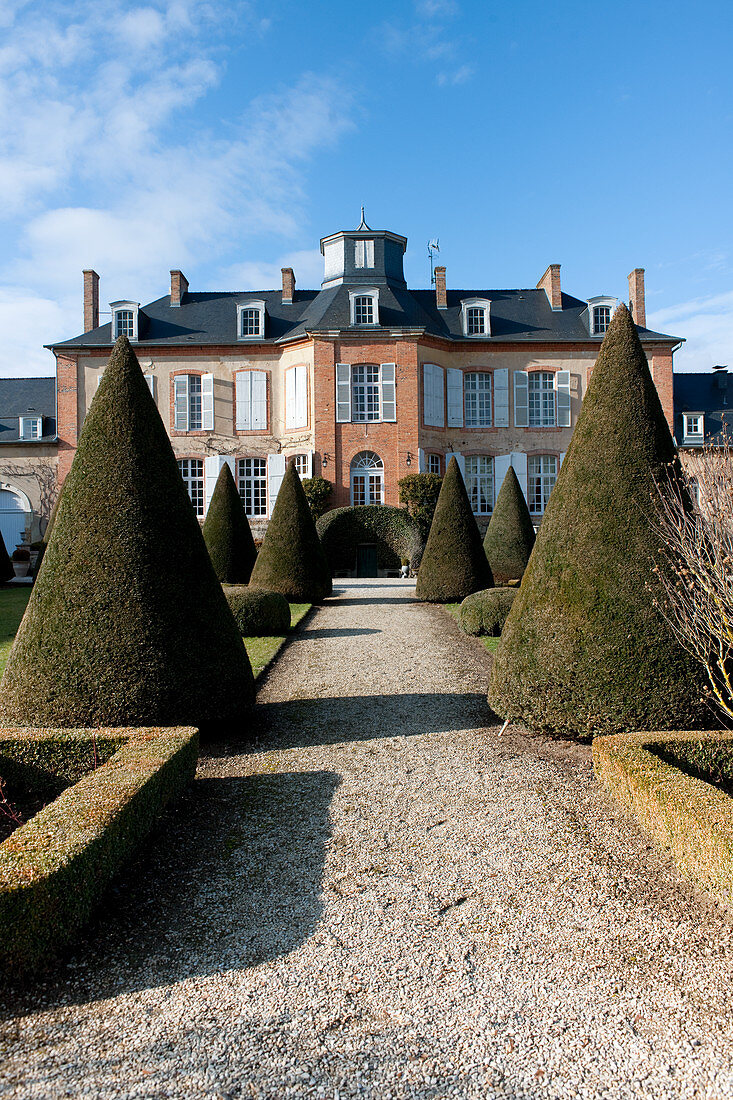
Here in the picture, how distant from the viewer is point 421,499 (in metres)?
23.6

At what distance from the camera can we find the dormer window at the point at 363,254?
27.0m

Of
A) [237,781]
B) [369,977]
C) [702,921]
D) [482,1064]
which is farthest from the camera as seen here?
[237,781]

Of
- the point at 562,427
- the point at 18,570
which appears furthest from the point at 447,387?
the point at 18,570

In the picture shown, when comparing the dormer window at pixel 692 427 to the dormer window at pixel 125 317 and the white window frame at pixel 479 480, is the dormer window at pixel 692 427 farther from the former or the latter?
the dormer window at pixel 125 317

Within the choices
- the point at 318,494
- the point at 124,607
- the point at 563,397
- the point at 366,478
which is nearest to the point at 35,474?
the point at 318,494

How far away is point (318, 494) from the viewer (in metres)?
24.0

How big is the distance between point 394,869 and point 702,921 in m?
1.32

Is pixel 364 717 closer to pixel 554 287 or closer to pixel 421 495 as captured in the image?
pixel 421 495

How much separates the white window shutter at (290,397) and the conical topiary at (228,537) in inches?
427

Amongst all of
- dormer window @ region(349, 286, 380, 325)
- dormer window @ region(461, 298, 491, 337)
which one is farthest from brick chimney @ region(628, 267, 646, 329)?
dormer window @ region(349, 286, 380, 325)

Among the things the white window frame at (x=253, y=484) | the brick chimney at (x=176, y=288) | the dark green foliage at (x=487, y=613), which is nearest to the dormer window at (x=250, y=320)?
the brick chimney at (x=176, y=288)

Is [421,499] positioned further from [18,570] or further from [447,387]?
[18,570]

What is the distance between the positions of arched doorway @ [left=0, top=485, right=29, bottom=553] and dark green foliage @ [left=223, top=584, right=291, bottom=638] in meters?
19.8

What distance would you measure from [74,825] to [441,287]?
89.6ft
